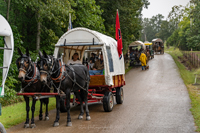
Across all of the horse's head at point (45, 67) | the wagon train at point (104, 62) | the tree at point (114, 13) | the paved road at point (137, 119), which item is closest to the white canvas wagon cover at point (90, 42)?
the wagon train at point (104, 62)

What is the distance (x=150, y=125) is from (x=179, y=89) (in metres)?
9.03

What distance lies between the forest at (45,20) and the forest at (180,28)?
565cm

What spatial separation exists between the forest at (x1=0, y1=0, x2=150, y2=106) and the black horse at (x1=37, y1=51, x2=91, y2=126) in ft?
14.4

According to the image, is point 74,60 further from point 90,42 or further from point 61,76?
point 61,76

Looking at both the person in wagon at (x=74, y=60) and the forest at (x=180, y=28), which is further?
the forest at (x=180, y=28)

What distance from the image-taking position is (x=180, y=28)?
292ft

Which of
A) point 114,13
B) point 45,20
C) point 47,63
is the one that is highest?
point 114,13

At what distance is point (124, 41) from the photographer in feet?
88.6

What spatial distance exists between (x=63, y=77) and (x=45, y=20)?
428 inches

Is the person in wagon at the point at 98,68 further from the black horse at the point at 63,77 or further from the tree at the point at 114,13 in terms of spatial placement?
the tree at the point at 114,13

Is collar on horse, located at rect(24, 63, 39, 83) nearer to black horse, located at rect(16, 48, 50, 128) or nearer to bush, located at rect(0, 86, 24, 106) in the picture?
black horse, located at rect(16, 48, 50, 128)

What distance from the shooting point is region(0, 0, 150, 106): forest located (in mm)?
14401

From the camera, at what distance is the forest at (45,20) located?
14401 mm

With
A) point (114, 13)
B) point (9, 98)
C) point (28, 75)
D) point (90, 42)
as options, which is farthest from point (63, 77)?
point (114, 13)
